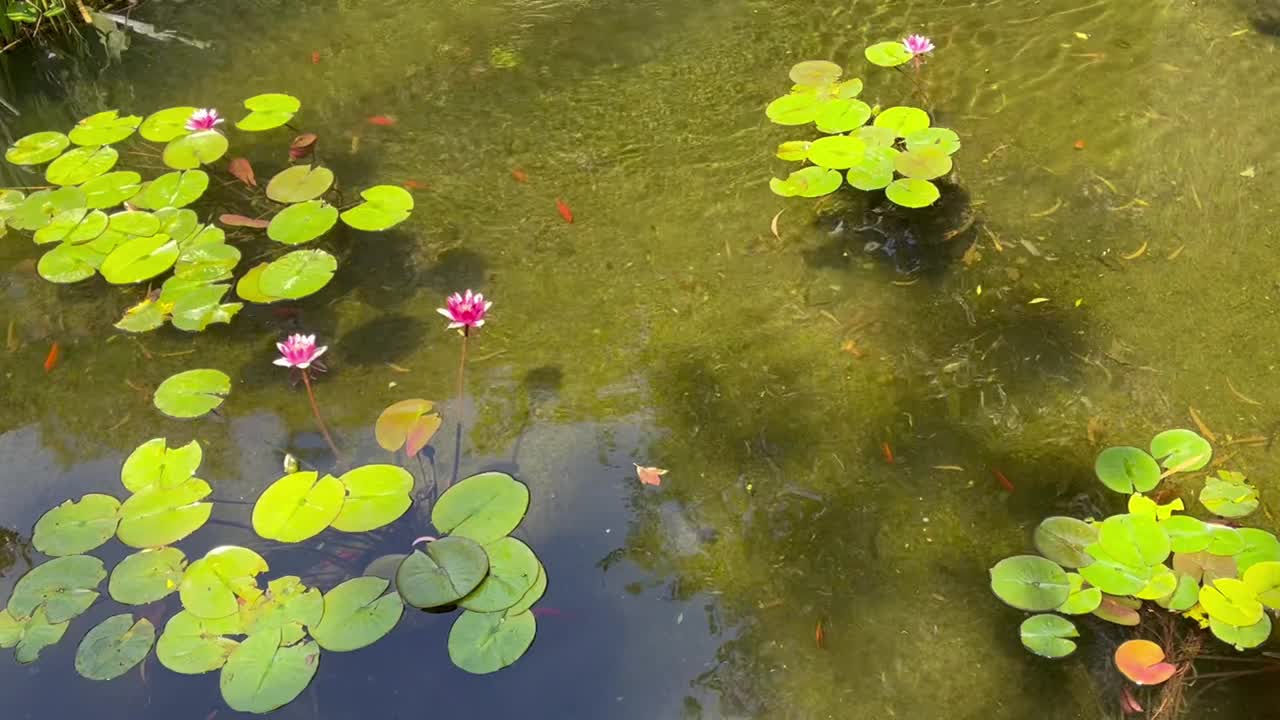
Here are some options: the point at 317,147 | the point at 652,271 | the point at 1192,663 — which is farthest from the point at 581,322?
the point at 1192,663

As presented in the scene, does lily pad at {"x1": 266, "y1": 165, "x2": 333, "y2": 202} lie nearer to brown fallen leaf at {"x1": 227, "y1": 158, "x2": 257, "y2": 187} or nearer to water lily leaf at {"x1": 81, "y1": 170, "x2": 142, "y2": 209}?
brown fallen leaf at {"x1": 227, "y1": 158, "x2": 257, "y2": 187}

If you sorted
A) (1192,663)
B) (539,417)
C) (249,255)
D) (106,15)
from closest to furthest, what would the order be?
(1192,663), (539,417), (249,255), (106,15)

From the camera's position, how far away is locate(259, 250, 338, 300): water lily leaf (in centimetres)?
231

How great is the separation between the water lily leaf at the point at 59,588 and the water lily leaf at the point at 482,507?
2.14 feet

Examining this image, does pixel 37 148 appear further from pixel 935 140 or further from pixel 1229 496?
pixel 1229 496

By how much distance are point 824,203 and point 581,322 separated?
2.47ft

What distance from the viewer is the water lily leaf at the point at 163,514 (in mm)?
1842

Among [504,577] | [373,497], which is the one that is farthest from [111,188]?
[504,577]

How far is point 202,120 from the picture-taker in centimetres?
275

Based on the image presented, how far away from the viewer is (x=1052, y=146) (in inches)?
104

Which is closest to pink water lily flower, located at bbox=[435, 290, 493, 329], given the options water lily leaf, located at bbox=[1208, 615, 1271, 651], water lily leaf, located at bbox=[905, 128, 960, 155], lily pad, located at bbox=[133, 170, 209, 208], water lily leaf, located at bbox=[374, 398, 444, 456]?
water lily leaf, located at bbox=[374, 398, 444, 456]

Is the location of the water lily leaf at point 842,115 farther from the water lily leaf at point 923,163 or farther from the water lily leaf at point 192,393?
the water lily leaf at point 192,393

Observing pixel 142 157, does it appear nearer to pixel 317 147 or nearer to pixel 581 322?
pixel 317 147

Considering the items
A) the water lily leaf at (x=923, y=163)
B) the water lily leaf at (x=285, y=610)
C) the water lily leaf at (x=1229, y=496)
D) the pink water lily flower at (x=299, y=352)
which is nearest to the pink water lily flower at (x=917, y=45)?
the water lily leaf at (x=923, y=163)
